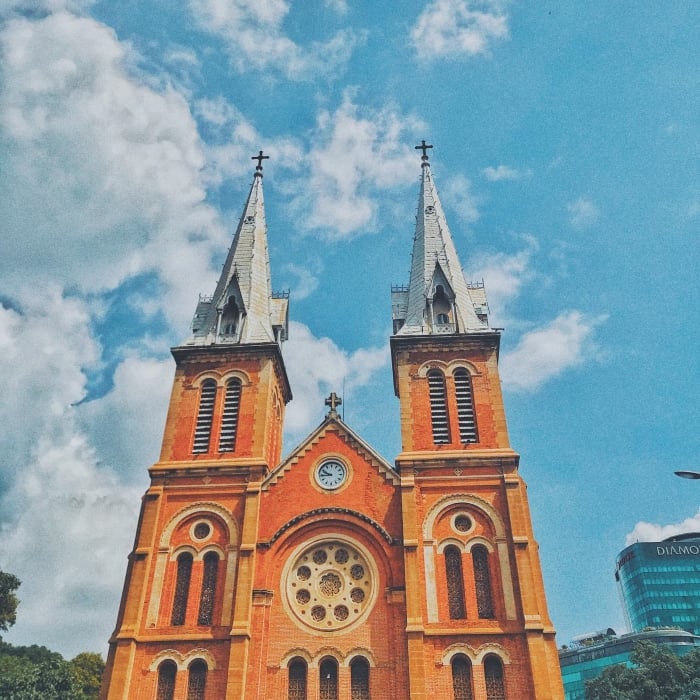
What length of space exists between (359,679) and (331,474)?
302 inches

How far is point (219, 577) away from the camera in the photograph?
26.4 meters

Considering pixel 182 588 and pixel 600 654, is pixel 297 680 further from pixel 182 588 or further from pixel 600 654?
pixel 600 654

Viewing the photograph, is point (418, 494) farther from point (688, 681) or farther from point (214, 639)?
point (688, 681)

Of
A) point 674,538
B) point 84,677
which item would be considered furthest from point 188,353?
point 674,538

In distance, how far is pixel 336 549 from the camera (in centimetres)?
2734

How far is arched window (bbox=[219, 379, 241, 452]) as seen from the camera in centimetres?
3019

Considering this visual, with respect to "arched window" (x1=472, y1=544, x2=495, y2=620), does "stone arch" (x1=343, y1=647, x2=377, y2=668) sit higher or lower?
lower

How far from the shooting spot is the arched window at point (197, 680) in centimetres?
2414

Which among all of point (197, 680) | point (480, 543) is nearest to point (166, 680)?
point (197, 680)

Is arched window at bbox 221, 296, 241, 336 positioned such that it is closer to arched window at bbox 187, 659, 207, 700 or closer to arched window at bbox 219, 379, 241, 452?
arched window at bbox 219, 379, 241, 452

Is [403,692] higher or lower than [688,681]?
lower

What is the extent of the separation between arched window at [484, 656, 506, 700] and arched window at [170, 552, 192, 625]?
35.1ft

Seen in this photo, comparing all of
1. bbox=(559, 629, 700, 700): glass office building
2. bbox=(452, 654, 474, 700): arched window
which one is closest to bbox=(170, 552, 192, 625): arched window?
bbox=(452, 654, 474, 700): arched window

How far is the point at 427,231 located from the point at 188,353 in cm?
1426
